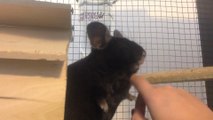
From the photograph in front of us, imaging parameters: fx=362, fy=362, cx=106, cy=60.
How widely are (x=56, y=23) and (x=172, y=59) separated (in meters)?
1.08

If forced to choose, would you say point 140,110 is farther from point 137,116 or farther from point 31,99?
point 31,99

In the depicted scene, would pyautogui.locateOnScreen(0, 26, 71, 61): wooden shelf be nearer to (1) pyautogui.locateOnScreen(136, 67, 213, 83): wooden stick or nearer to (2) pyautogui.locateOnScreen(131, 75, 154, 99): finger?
(2) pyautogui.locateOnScreen(131, 75, 154, 99): finger

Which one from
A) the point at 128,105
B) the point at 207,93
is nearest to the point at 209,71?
the point at 128,105

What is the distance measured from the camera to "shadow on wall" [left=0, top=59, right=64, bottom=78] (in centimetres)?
74

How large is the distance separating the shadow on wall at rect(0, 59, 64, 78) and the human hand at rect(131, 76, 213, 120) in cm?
20

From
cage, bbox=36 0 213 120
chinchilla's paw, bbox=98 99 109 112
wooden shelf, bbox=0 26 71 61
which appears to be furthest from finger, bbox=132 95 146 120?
cage, bbox=36 0 213 120

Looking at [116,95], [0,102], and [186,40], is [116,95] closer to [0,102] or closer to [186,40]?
[0,102]

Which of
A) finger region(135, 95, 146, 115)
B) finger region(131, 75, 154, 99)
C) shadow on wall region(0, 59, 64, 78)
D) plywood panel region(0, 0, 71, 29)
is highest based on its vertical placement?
plywood panel region(0, 0, 71, 29)

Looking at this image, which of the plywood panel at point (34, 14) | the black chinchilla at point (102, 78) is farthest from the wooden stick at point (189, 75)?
the plywood panel at point (34, 14)

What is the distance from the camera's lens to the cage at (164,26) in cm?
173

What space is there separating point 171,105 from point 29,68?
0.97ft

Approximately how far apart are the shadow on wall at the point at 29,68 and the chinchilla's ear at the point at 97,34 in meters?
0.14

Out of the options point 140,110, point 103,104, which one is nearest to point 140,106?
point 140,110

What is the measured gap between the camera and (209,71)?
3.48 feet
